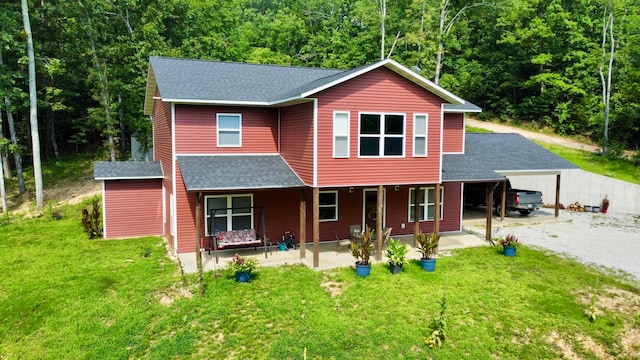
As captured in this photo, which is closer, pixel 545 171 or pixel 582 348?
pixel 582 348

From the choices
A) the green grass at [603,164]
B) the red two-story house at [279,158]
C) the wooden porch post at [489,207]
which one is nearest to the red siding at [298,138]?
the red two-story house at [279,158]

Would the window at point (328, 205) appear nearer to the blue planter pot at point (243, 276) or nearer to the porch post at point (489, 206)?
the blue planter pot at point (243, 276)

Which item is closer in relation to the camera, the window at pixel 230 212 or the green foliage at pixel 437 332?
the green foliage at pixel 437 332

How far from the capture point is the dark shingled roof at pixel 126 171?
52.7ft

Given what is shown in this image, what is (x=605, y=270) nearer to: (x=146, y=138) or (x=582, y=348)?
(x=582, y=348)

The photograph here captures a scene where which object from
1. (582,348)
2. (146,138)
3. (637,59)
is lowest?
(582,348)

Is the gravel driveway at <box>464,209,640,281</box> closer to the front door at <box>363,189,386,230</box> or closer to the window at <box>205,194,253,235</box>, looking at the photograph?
the front door at <box>363,189,386,230</box>

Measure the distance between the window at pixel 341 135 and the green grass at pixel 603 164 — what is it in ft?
68.3

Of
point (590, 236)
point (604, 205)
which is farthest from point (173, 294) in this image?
point (604, 205)

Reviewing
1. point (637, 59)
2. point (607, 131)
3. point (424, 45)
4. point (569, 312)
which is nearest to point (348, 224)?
point (569, 312)

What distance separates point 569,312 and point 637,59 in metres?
31.2

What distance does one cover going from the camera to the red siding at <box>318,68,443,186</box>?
12750mm

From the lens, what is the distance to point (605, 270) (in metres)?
12.9

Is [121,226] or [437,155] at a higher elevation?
[437,155]
